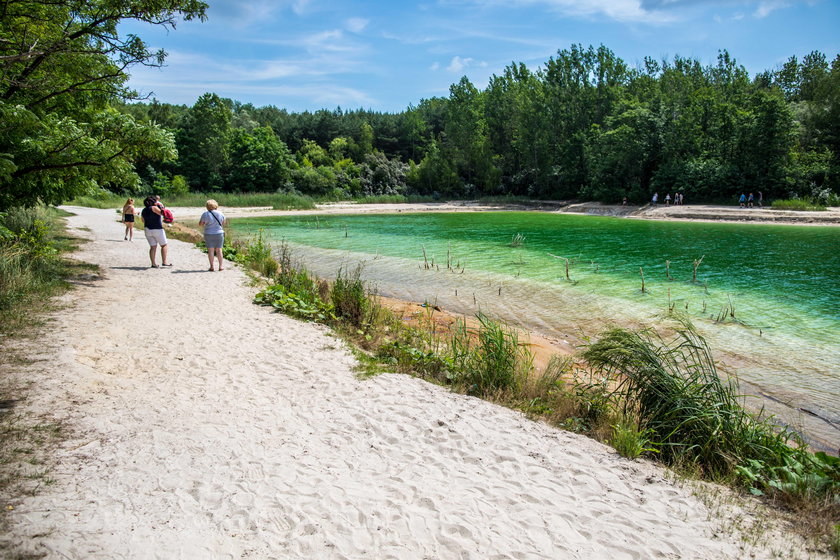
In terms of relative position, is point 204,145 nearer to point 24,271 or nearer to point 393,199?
point 393,199

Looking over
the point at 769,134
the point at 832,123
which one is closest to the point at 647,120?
the point at 769,134

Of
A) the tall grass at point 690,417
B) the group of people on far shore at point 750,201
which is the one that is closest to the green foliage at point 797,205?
the group of people on far shore at point 750,201

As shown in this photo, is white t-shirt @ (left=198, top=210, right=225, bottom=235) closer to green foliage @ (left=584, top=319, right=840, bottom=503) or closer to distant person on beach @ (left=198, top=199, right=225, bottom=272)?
distant person on beach @ (left=198, top=199, right=225, bottom=272)

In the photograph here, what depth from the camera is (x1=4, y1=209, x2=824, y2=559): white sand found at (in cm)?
337

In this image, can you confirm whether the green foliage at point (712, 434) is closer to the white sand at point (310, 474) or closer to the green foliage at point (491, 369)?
the white sand at point (310, 474)

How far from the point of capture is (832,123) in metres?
49.0

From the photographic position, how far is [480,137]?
73562 mm

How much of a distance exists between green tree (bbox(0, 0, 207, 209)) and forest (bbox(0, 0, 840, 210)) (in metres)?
0.04

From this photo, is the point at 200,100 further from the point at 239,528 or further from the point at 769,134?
the point at 239,528

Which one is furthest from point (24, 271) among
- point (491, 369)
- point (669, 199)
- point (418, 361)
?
point (669, 199)

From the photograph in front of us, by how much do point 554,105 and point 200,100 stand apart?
50973 mm

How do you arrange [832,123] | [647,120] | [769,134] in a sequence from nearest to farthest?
[769,134] < [832,123] < [647,120]

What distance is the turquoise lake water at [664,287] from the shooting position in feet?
27.7

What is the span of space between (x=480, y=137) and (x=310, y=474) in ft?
243
